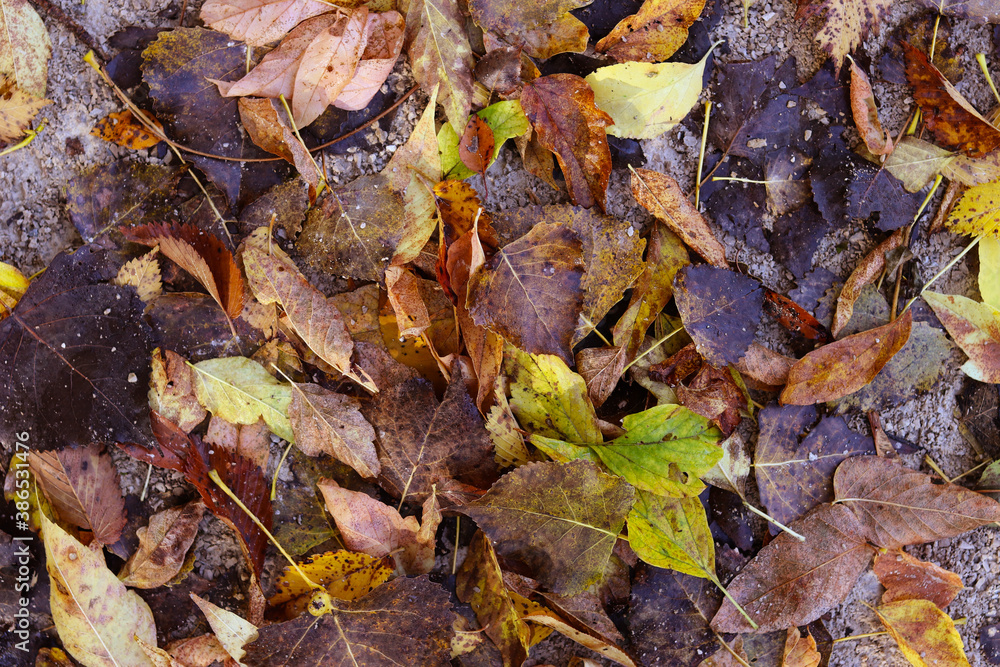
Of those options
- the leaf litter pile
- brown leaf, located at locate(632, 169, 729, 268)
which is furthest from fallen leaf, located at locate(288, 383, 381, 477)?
brown leaf, located at locate(632, 169, 729, 268)

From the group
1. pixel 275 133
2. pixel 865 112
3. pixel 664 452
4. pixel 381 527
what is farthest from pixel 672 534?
pixel 275 133

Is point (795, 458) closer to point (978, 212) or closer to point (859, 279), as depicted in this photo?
point (859, 279)

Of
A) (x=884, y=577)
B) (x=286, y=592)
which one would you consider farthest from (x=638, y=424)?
(x=286, y=592)

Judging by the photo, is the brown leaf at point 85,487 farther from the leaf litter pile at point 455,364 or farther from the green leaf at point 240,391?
the green leaf at point 240,391

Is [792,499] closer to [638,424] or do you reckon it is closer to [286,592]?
[638,424]

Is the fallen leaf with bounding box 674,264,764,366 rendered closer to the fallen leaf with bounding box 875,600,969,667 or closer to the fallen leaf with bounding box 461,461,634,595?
the fallen leaf with bounding box 461,461,634,595
